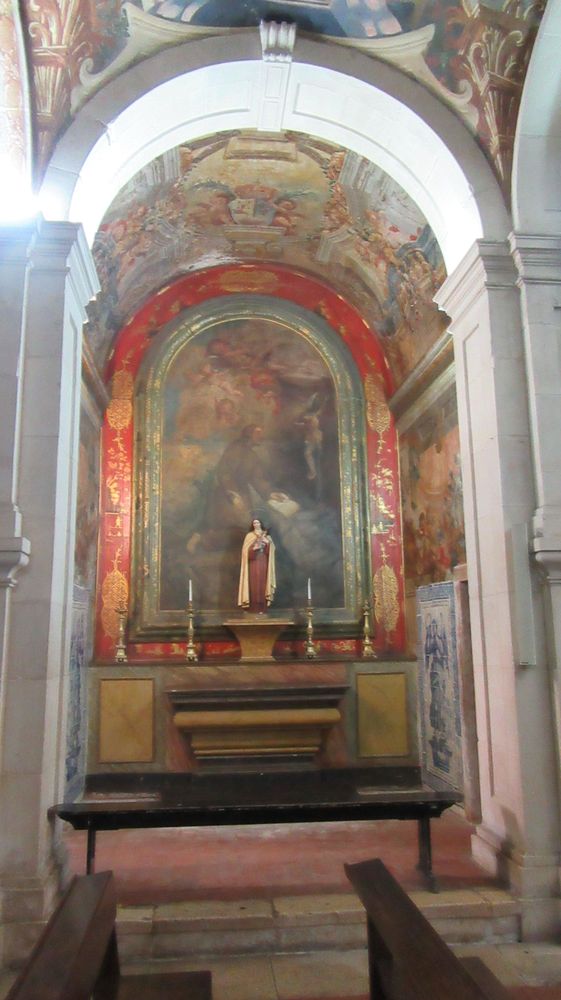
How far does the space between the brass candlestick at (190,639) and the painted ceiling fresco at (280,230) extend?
141 inches

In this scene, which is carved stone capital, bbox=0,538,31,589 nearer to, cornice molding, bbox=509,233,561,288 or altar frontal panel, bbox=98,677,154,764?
cornice molding, bbox=509,233,561,288

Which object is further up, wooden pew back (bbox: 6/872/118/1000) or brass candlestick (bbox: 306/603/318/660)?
brass candlestick (bbox: 306/603/318/660)

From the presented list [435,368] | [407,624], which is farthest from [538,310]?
[407,624]

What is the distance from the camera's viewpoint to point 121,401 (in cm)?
1048

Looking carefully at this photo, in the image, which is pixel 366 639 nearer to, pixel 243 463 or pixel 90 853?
pixel 243 463

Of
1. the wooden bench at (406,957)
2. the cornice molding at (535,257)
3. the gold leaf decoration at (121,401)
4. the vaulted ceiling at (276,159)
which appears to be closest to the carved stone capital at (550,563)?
the cornice molding at (535,257)

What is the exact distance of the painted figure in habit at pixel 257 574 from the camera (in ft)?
31.8

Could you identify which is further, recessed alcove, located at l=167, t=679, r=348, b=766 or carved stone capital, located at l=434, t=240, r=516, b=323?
recessed alcove, located at l=167, t=679, r=348, b=766

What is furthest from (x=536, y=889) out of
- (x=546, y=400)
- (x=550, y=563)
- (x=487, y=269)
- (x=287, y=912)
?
(x=487, y=269)

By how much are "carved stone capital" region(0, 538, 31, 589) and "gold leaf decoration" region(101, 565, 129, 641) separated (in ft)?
16.0

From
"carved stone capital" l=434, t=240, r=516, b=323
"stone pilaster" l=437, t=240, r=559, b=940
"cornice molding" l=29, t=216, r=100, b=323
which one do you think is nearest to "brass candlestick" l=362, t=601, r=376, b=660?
"stone pilaster" l=437, t=240, r=559, b=940

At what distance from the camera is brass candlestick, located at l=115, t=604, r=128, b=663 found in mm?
9500

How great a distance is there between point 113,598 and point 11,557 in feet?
16.6

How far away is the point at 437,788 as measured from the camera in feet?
28.4
